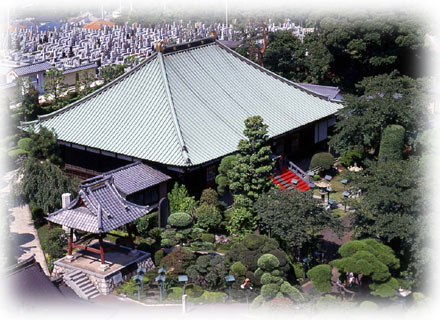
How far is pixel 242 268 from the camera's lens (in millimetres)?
32375

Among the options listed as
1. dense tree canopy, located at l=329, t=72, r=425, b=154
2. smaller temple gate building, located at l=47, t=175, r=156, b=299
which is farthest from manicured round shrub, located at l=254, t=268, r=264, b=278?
dense tree canopy, located at l=329, t=72, r=425, b=154

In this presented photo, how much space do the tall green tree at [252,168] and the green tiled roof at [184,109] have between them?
314 centimetres

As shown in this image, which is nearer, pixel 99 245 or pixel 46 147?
pixel 99 245

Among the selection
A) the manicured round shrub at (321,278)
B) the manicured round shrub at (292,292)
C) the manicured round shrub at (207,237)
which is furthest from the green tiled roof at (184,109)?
the manicured round shrub at (292,292)

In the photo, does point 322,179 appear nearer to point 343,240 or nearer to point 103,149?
point 343,240

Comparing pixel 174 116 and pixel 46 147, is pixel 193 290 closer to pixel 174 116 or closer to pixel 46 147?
pixel 174 116

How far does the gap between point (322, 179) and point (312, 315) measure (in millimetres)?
20738

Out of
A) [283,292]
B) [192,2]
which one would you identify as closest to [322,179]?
[283,292]

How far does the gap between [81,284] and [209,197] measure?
31.6 feet

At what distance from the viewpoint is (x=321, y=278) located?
30781 millimetres

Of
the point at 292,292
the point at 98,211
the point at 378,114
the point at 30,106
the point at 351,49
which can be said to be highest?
the point at 351,49

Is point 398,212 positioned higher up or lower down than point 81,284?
higher up

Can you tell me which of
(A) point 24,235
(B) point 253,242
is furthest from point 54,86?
(B) point 253,242

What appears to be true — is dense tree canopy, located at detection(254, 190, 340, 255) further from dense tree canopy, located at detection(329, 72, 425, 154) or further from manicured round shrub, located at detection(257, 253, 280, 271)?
dense tree canopy, located at detection(329, 72, 425, 154)
